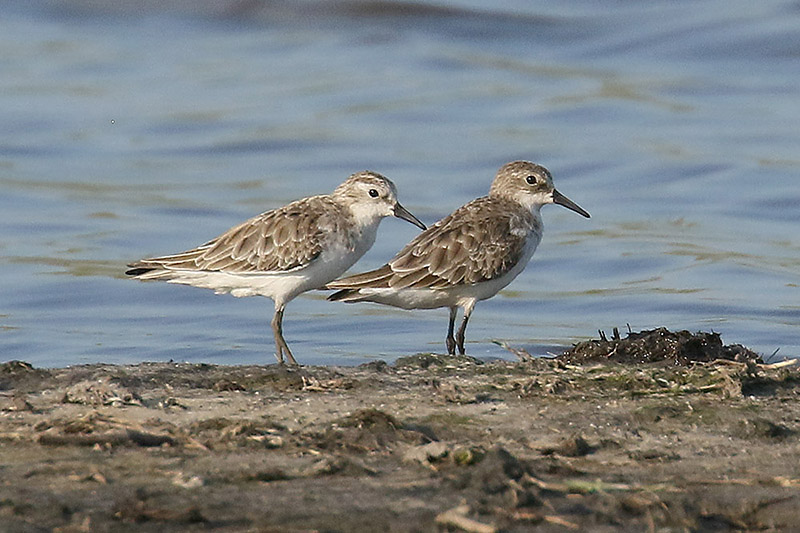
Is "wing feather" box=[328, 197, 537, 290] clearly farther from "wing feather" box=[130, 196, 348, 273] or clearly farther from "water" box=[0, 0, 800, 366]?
"water" box=[0, 0, 800, 366]

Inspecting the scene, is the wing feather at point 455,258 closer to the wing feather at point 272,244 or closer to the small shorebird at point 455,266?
the small shorebird at point 455,266

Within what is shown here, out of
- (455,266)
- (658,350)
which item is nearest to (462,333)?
(455,266)

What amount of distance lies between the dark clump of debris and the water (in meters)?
2.54

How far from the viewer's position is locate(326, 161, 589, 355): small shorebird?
8828mm

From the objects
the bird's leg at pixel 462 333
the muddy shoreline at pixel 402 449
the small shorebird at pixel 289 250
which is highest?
the small shorebird at pixel 289 250

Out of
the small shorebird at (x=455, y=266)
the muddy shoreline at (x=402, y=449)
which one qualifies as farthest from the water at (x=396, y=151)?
the muddy shoreline at (x=402, y=449)

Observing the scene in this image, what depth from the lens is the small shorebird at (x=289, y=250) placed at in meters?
8.77

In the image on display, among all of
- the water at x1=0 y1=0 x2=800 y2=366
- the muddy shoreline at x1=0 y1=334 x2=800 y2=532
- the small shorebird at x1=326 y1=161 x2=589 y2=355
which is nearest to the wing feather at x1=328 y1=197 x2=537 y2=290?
the small shorebird at x1=326 y1=161 x2=589 y2=355

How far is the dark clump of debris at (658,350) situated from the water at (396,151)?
2.54 metres

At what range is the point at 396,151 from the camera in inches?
711

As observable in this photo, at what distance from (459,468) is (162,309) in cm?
723

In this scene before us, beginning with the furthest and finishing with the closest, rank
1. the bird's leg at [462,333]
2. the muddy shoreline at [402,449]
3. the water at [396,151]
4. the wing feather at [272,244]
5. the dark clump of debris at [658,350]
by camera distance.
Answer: the water at [396,151] → the bird's leg at [462,333] → the wing feather at [272,244] → the dark clump of debris at [658,350] → the muddy shoreline at [402,449]

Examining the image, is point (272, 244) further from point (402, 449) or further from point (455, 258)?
point (402, 449)

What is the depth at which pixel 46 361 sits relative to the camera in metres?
A: 10.0
